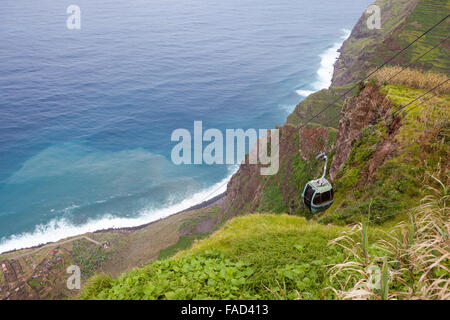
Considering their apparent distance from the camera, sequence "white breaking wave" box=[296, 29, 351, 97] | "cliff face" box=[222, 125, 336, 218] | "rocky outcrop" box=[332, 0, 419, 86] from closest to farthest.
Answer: "cliff face" box=[222, 125, 336, 218]
"rocky outcrop" box=[332, 0, 419, 86]
"white breaking wave" box=[296, 29, 351, 97]

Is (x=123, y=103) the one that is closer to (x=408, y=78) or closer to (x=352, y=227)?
(x=408, y=78)

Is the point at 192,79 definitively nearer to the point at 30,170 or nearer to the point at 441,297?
the point at 30,170

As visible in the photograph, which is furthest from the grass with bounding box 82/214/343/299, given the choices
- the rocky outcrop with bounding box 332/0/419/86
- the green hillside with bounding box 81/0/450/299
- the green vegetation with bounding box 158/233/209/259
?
the rocky outcrop with bounding box 332/0/419/86

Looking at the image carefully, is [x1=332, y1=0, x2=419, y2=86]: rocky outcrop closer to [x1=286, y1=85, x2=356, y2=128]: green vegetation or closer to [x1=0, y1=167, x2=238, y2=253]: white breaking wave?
[x1=286, y1=85, x2=356, y2=128]: green vegetation

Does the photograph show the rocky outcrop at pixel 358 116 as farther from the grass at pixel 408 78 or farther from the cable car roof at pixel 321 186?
the cable car roof at pixel 321 186

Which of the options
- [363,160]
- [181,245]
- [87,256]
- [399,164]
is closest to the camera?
[399,164]

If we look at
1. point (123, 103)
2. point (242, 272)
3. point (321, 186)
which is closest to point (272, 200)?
point (321, 186)
